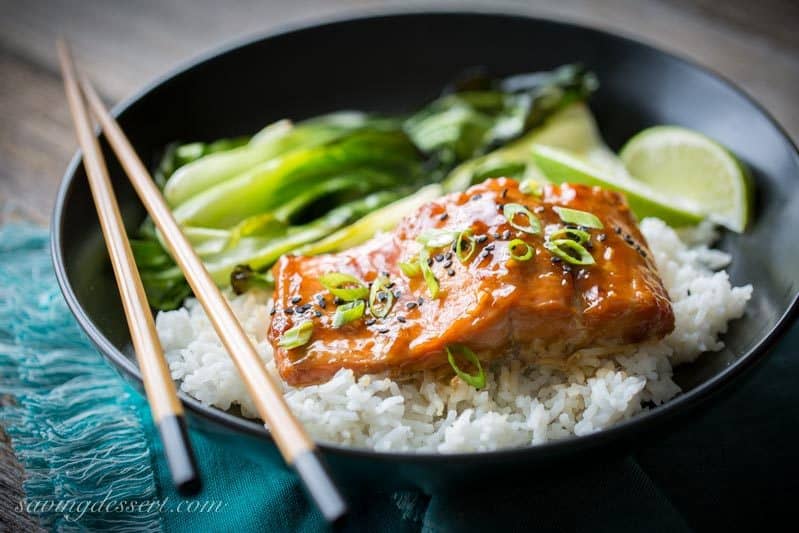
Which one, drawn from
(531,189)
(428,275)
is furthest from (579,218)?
(428,275)

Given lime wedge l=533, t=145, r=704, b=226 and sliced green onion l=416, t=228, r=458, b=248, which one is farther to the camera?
lime wedge l=533, t=145, r=704, b=226

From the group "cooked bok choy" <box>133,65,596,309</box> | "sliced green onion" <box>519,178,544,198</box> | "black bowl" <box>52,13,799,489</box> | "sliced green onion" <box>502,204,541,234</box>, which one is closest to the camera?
"black bowl" <box>52,13,799,489</box>

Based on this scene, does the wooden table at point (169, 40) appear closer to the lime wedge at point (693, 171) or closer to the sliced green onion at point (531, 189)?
the lime wedge at point (693, 171)

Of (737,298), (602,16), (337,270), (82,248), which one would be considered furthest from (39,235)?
(602,16)

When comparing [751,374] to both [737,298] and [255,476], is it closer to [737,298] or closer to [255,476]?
[737,298]

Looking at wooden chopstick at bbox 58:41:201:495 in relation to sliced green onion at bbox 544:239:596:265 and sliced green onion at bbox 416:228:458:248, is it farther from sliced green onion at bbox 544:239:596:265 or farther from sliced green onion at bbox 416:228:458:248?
sliced green onion at bbox 544:239:596:265

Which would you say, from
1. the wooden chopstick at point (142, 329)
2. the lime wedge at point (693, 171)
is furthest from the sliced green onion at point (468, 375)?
the lime wedge at point (693, 171)

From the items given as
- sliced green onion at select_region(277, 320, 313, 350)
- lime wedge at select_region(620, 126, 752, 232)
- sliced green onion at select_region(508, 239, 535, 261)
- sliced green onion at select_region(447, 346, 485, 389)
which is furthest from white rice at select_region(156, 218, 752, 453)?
lime wedge at select_region(620, 126, 752, 232)
